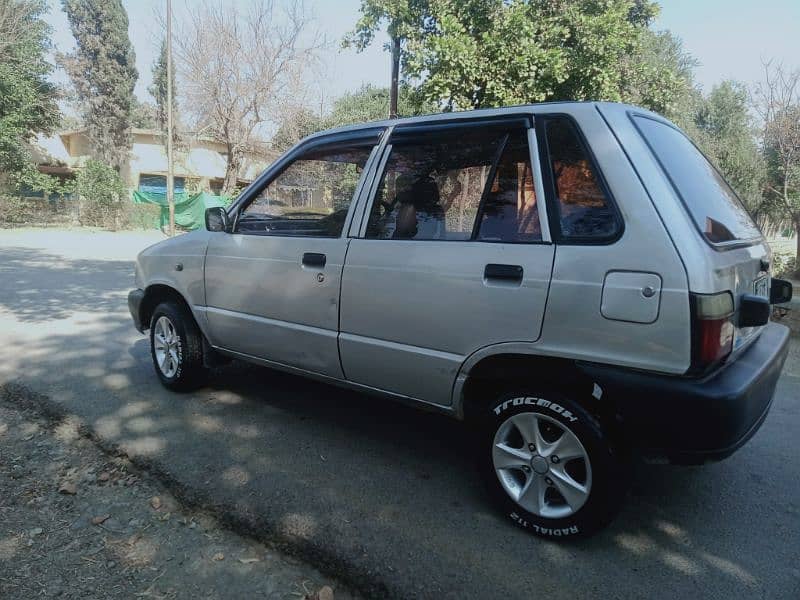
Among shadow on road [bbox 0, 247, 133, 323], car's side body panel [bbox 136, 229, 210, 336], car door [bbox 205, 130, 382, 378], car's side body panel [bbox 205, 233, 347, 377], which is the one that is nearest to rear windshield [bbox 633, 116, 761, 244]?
car door [bbox 205, 130, 382, 378]

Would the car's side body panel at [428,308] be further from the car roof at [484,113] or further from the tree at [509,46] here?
the tree at [509,46]

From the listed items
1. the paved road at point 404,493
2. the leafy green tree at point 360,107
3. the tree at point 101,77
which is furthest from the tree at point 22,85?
the paved road at point 404,493

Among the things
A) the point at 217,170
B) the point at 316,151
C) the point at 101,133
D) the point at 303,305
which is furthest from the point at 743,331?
the point at 101,133

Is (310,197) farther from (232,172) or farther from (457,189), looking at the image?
(232,172)

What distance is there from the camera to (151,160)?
3462 cm

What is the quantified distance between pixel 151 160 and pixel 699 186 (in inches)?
1458

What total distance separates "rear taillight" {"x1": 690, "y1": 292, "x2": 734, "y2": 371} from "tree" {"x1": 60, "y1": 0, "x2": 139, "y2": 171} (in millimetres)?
37353

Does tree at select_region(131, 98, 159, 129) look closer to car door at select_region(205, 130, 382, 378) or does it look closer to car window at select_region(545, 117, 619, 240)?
car door at select_region(205, 130, 382, 378)

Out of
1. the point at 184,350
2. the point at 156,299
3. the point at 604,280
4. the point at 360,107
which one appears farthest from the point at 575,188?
the point at 360,107

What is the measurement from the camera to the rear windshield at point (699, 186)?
243cm

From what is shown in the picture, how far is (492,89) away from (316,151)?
7.21 m

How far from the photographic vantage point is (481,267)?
2641 millimetres

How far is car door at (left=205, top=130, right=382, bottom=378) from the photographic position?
3.30 m

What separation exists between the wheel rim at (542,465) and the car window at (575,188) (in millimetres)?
863
